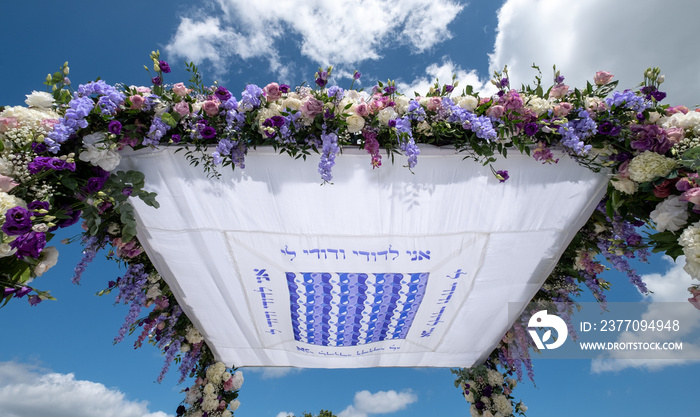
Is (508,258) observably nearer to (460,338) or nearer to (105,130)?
(460,338)

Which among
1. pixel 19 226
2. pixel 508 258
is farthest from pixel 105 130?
pixel 508 258

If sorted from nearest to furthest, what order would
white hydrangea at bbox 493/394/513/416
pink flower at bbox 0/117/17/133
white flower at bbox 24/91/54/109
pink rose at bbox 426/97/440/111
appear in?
1. pink flower at bbox 0/117/17/133
2. white flower at bbox 24/91/54/109
3. pink rose at bbox 426/97/440/111
4. white hydrangea at bbox 493/394/513/416

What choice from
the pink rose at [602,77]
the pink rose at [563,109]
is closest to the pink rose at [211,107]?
the pink rose at [563,109]

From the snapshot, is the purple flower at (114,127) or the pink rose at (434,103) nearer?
the purple flower at (114,127)

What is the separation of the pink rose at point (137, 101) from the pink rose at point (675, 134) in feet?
10.6

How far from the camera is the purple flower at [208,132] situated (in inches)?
93.7

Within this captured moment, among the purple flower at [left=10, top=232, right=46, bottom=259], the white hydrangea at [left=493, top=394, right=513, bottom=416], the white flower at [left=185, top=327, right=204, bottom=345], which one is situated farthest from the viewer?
the white hydrangea at [left=493, top=394, right=513, bottom=416]

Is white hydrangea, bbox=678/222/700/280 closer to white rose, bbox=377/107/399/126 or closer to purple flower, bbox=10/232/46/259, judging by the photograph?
white rose, bbox=377/107/399/126

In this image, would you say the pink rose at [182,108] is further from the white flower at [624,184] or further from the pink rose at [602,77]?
the white flower at [624,184]

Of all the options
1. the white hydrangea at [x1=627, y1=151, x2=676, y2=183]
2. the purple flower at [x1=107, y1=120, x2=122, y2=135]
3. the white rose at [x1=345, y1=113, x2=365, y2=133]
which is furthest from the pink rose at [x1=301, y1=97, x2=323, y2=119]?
the white hydrangea at [x1=627, y1=151, x2=676, y2=183]

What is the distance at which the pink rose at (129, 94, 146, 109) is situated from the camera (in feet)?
7.72

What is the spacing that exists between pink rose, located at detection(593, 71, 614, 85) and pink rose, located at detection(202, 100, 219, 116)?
2.52 meters

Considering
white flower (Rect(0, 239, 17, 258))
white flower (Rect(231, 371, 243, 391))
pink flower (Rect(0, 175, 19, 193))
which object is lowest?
white flower (Rect(0, 239, 17, 258))

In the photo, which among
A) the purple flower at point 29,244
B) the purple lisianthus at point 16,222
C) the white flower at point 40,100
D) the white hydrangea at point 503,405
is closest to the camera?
the purple lisianthus at point 16,222
